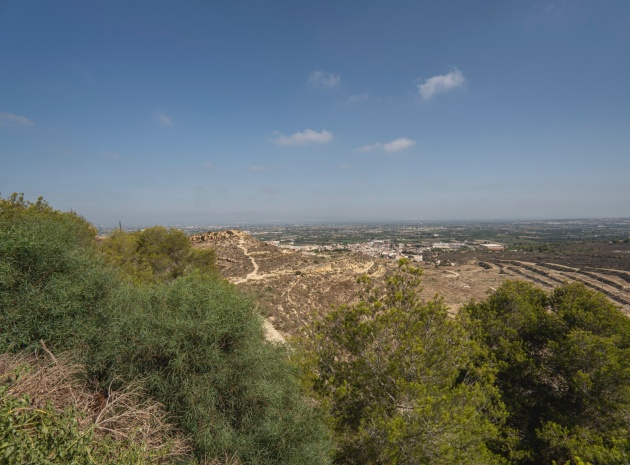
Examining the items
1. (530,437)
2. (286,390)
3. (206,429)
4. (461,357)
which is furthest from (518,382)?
(206,429)

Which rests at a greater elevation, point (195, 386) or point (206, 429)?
point (195, 386)

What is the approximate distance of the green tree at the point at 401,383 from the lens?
23.9 ft

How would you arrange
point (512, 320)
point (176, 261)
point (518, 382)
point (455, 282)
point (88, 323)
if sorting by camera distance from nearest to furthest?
point (88, 323) → point (518, 382) → point (512, 320) → point (176, 261) → point (455, 282)

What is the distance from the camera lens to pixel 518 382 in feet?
37.2

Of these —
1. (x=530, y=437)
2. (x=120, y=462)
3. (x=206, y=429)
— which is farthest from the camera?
(x=530, y=437)

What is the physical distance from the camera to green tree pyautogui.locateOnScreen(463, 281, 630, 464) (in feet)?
29.7

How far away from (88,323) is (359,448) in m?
9.13

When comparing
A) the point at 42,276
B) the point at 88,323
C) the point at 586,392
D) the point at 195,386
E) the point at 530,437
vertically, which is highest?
the point at 42,276

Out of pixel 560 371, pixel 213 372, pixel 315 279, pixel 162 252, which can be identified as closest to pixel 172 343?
pixel 213 372

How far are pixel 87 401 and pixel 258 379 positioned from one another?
3813mm

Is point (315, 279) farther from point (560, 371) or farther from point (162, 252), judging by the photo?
point (560, 371)

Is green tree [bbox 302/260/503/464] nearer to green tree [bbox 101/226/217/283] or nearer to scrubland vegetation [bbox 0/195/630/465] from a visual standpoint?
scrubland vegetation [bbox 0/195/630/465]

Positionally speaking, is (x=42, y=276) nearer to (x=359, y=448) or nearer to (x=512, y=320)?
(x=359, y=448)

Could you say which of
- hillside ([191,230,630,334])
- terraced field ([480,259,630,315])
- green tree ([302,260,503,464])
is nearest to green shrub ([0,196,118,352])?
hillside ([191,230,630,334])
